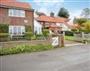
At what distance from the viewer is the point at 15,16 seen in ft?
79.3

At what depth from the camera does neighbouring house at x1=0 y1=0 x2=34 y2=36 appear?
23.3m

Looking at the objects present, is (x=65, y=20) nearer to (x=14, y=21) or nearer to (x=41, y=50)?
(x=14, y=21)

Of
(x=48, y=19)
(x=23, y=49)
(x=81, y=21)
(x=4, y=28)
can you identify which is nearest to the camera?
(x=23, y=49)

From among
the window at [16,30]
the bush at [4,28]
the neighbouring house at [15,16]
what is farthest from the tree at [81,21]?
the bush at [4,28]

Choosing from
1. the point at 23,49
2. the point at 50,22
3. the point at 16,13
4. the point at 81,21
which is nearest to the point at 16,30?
the point at 16,13

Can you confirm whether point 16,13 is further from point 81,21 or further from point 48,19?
point 81,21

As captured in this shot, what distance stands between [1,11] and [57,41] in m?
8.96

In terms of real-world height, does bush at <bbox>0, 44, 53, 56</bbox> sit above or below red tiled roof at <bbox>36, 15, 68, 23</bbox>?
below

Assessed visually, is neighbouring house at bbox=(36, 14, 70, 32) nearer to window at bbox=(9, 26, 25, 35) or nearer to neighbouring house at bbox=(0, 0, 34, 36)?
neighbouring house at bbox=(0, 0, 34, 36)

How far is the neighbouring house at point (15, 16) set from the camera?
76.4ft

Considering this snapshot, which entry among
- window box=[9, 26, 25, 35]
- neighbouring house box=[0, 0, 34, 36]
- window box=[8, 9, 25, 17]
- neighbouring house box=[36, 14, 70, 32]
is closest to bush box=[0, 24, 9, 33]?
neighbouring house box=[0, 0, 34, 36]

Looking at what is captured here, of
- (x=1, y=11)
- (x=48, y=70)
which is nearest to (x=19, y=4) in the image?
(x=1, y=11)

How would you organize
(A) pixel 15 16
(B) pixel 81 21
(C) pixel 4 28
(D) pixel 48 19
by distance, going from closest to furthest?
(C) pixel 4 28 < (A) pixel 15 16 < (D) pixel 48 19 < (B) pixel 81 21

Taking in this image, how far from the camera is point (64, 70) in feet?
26.8
